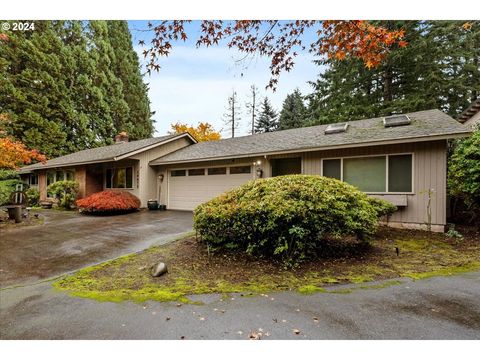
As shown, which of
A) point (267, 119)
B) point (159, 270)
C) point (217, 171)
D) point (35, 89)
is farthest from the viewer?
point (267, 119)

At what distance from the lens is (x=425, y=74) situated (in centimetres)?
1620

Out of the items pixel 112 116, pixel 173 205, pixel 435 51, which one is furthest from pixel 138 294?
pixel 112 116

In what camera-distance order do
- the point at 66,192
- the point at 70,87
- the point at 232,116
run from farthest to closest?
1. the point at 232,116
2. the point at 70,87
3. the point at 66,192

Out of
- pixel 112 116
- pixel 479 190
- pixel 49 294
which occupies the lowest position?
pixel 49 294

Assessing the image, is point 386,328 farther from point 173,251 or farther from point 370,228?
point 173,251

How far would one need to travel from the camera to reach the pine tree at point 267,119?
30.9 meters

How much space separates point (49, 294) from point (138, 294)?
1340 millimetres

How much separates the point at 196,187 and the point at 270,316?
10.2 m

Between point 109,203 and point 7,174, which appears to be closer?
point 109,203

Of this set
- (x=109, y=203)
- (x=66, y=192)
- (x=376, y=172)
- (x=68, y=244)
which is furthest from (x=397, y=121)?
(x=66, y=192)

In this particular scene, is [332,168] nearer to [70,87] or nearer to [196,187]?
[196,187]

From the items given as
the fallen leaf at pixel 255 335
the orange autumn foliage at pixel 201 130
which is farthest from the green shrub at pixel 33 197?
Result: the fallen leaf at pixel 255 335

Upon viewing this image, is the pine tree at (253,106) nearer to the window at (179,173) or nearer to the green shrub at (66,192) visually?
the window at (179,173)

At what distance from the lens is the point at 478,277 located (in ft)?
12.6
